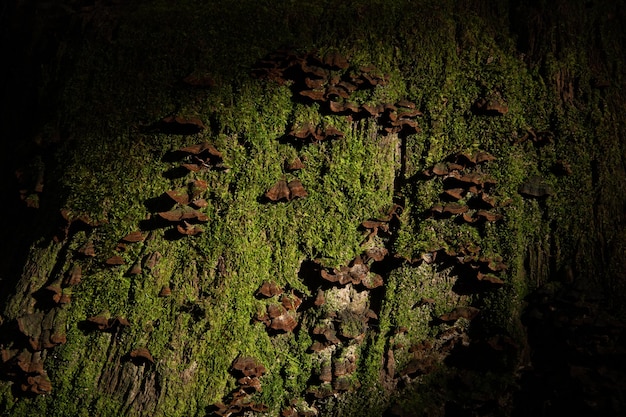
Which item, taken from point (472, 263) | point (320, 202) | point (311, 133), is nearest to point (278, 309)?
point (320, 202)

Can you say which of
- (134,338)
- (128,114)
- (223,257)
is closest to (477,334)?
(223,257)

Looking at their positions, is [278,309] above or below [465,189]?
below

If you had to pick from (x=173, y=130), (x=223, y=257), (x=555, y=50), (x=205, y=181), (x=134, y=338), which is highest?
(x=555, y=50)

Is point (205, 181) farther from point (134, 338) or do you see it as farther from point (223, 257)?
point (134, 338)

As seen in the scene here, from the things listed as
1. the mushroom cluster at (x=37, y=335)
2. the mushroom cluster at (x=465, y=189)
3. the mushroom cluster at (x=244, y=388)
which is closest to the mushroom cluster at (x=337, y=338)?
the mushroom cluster at (x=244, y=388)

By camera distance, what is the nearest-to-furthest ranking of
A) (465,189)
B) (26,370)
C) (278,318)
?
(26,370)
(278,318)
(465,189)

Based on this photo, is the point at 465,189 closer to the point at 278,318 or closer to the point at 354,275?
the point at 354,275
